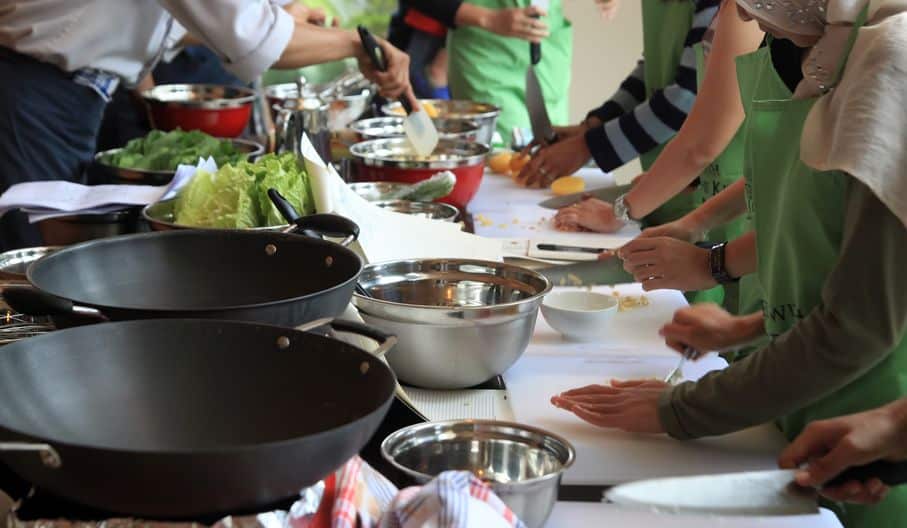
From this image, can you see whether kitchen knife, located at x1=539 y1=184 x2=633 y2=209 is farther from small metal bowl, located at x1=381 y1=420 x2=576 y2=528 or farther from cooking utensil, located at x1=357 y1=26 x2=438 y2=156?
small metal bowl, located at x1=381 y1=420 x2=576 y2=528

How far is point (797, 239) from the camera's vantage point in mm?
1248

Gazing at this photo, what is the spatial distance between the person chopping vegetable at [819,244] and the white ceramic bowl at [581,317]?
0.21 m

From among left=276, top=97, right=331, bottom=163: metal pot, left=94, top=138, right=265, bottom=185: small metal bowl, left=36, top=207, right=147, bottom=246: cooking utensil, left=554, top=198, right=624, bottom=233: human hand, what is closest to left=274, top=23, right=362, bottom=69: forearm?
left=276, top=97, right=331, bottom=163: metal pot

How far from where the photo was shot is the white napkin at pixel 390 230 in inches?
64.3

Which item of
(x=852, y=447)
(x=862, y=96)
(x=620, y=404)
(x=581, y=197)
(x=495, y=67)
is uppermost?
(x=862, y=96)

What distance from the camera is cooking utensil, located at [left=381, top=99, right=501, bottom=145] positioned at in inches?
114

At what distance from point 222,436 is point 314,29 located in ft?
5.51

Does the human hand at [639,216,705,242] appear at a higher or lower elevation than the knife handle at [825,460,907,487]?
lower

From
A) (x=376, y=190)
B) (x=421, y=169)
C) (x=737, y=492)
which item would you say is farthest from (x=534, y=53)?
(x=737, y=492)

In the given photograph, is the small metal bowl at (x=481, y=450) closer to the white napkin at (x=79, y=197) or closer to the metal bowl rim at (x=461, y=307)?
the metal bowl rim at (x=461, y=307)

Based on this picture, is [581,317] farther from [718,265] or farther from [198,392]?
[198,392]

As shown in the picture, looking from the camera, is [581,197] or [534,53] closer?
[581,197]

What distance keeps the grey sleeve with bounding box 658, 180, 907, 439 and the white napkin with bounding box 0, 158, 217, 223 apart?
0.93 meters

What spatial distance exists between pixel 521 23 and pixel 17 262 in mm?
2522
